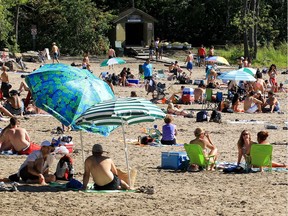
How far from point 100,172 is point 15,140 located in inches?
161

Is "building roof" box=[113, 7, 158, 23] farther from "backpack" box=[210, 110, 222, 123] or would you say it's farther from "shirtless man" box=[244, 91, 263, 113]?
"backpack" box=[210, 110, 222, 123]

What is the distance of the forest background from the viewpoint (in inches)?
2055

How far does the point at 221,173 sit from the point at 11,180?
13.0 feet

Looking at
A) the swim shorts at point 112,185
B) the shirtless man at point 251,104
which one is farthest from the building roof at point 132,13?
the swim shorts at point 112,185

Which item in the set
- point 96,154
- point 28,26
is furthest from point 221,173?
point 28,26

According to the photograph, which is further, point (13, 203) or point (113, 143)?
point (113, 143)

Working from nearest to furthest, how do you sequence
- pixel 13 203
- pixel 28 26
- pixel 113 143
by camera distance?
pixel 13 203 → pixel 113 143 → pixel 28 26

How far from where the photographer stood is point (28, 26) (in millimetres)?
56188

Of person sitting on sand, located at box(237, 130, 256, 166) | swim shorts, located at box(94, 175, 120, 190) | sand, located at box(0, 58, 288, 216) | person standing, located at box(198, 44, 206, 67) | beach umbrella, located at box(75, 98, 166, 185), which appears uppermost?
beach umbrella, located at box(75, 98, 166, 185)

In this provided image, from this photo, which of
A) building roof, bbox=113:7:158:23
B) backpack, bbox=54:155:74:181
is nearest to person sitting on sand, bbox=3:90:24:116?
backpack, bbox=54:155:74:181

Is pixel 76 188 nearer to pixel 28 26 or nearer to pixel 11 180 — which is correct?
pixel 11 180

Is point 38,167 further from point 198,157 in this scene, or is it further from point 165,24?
point 165,24

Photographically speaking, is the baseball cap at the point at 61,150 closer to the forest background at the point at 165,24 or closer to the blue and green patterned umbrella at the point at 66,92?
the blue and green patterned umbrella at the point at 66,92

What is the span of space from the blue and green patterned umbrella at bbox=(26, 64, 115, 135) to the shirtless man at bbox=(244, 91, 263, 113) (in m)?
11.4
